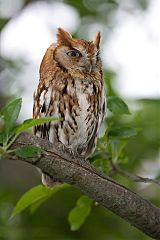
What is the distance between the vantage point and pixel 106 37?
6785 millimetres

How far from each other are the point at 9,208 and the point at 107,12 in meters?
2.39

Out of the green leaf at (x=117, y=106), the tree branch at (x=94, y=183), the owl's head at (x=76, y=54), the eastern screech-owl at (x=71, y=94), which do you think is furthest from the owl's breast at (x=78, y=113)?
the tree branch at (x=94, y=183)

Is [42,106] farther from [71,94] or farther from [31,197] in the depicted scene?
[31,197]

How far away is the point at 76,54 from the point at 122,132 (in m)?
0.93

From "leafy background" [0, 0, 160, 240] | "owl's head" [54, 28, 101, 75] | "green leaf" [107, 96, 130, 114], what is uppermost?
"owl's head" [54, 28, 101, 75]

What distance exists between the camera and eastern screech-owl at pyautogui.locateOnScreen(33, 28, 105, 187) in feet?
14.5

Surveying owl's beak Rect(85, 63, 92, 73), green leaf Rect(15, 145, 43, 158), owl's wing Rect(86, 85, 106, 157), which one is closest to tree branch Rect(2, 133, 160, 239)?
green leaf Rect(15, 145, 43, 158)

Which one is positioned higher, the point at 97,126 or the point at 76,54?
the point at 76,54

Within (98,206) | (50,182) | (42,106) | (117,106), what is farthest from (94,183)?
(98,206)

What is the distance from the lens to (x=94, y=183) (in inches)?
134

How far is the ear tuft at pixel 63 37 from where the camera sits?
15.1 feet

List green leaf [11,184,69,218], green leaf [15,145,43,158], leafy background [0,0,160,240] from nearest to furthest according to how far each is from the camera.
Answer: green leaf [15,145,43,158], green leaf [11,184,69,218], leafy background [0,0,160,240]

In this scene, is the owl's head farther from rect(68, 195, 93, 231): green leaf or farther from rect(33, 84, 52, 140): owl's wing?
rect(68, 195, 93, 231): green leaf

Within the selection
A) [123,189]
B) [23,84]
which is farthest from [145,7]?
[123,189]
